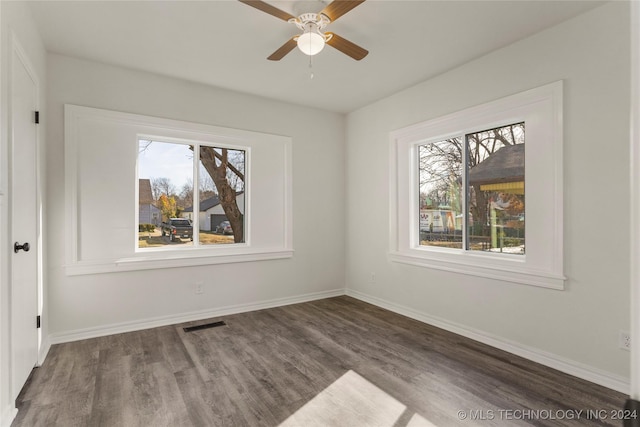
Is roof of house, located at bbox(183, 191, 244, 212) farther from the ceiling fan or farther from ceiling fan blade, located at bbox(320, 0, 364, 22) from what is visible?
ceiling fan blade, located at bbox(320, 0, 364, 22)

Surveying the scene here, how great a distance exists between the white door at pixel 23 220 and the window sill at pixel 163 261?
592mm

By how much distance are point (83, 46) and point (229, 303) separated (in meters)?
3.01

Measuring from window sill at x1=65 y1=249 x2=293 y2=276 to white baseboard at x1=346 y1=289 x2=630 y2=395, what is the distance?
5.94 feet

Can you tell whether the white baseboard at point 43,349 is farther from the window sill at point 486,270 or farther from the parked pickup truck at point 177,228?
the window sill at point 486,270

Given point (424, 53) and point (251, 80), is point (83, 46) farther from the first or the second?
point (424, 53)

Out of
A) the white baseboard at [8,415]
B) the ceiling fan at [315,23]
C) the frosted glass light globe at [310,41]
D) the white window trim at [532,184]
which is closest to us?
the white baseboard at [8,415]

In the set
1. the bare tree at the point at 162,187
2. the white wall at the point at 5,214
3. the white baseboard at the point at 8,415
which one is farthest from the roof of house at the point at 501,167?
the white baseboard at the point at 8,415

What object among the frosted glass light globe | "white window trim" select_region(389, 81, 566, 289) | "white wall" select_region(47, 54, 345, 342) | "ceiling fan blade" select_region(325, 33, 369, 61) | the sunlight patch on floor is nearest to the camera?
the sunlight patch on floor

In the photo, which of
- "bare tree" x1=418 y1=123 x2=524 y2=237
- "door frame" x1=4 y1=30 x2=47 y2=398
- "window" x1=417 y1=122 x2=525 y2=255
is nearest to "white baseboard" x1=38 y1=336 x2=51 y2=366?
"door frame" x1=4 y1=30 x2=47 y2=398

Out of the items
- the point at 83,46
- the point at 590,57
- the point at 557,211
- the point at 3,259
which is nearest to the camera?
the point at 3,259

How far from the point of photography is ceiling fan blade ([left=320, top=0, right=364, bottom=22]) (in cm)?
218

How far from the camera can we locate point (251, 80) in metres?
3.87

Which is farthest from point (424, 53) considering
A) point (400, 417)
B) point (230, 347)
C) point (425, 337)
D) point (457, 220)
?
point (230, 347)

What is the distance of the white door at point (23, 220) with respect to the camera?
2.23 metres
